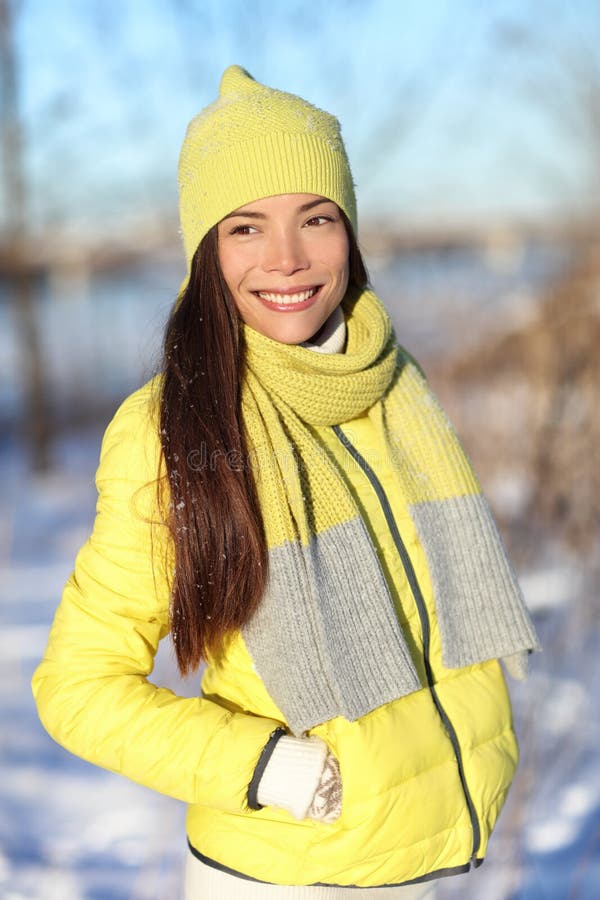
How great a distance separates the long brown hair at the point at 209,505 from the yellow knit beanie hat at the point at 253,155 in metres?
0.24

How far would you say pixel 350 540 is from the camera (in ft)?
4.77

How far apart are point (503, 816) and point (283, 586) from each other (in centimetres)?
173

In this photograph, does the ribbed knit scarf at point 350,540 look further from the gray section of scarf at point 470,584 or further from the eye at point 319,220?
the eye at point 319,220

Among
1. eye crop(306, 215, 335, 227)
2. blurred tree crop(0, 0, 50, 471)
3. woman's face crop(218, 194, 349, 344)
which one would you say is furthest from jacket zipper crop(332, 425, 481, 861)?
blurred tree crop(0, 0, 50, 471)

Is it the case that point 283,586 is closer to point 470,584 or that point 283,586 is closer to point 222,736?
point 222,736

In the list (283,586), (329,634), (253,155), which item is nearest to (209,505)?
(283,586)

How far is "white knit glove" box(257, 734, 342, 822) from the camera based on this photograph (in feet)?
4.34

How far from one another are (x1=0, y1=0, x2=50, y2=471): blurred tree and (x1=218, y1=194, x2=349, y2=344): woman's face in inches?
231

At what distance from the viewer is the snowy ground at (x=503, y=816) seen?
2572 millimetres

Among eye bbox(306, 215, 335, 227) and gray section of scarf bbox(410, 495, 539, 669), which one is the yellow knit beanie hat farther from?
gray section of scarf bbox(410, 495, 539, 669)

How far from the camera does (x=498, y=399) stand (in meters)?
4.25

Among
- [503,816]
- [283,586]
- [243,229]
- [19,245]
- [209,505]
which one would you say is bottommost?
[503,816]

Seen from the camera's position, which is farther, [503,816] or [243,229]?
[503,816]

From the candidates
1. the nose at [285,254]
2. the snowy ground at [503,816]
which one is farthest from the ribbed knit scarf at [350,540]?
the snowy ground at [503,816]
